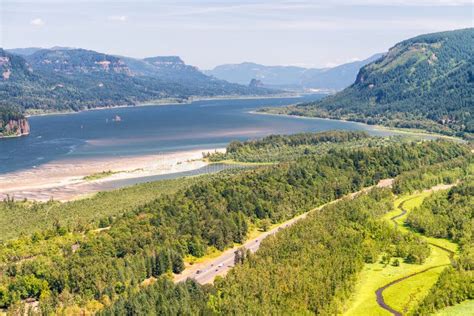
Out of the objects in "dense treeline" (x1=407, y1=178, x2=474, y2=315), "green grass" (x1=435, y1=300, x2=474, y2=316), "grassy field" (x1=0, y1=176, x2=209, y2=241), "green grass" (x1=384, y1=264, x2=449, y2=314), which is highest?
"grassy field" (x1=0, y1=176, x2=209, y2=241)

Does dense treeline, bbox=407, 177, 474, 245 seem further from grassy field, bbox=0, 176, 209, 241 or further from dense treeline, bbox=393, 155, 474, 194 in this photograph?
grassy field, bbox=0, 176, 209, 241

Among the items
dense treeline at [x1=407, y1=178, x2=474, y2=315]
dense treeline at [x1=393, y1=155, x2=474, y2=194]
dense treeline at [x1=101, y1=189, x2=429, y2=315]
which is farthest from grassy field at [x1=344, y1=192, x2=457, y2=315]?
dense treeline at [x1=393, y1=155, x2=474, y2=194]

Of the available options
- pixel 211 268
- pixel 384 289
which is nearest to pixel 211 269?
pixel 211 268

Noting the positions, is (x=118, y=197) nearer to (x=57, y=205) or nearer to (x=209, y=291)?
(x=57, y=205)

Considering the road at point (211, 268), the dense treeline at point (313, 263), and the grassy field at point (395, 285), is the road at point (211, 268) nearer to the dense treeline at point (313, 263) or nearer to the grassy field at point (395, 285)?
the dense treeline at point (313, 263)

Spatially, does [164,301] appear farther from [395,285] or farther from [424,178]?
[424,178]

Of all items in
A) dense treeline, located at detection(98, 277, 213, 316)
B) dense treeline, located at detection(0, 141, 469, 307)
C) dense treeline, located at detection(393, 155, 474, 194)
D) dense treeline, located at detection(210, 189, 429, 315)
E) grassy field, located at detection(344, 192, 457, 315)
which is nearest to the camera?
dense treeline, located at detection(98, 277, 213, 316)

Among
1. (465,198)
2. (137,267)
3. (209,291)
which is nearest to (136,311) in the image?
(209,291)
